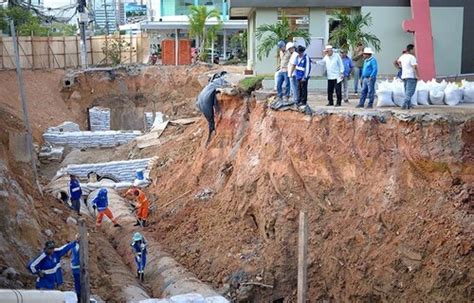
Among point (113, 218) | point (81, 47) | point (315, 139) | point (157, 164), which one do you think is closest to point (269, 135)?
point (315, 139)

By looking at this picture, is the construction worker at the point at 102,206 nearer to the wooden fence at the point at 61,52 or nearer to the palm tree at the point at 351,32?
the palm tree at the point at 351,32

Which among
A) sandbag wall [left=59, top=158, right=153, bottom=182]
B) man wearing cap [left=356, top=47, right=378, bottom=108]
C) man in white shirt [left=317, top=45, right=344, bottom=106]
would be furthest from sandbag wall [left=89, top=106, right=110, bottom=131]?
man wearing cap [left=356, top=47, right=378, bottom=108]

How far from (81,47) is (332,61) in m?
22.4

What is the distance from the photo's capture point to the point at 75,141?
24.5 m

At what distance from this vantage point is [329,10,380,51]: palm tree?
18616mm

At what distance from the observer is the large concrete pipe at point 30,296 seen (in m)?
7.61

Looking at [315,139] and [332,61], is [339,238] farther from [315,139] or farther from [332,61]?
[332,61]

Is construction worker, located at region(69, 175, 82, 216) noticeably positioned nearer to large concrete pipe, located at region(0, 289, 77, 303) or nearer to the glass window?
large concrete pipe, located at region(0, 289, 77, 303)

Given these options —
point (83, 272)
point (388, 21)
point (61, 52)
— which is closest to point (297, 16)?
point (388, 21)

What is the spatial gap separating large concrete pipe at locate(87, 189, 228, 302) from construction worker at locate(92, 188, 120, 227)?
0.20 metres

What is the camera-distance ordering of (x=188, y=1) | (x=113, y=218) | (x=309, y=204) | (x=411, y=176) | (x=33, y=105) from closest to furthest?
(x=411, y=176)
(x=309, y=204)
(x=113, y=218)
(x=33, y=105)
(x=188, y=1)

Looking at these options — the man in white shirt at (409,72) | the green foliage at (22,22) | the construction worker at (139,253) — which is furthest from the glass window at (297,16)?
the green foliage at (22,22)

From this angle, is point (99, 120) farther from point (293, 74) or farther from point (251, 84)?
point (293, 74)

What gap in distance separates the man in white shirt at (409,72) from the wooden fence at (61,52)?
2157 centimetres
